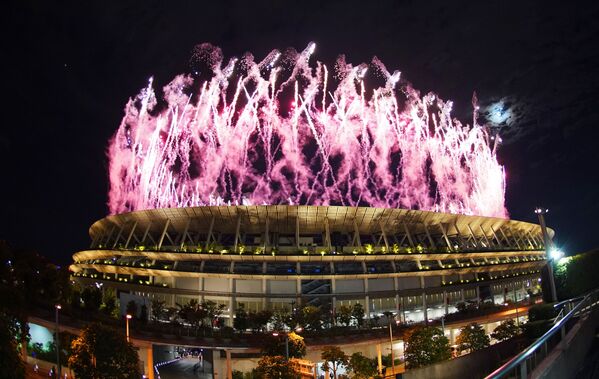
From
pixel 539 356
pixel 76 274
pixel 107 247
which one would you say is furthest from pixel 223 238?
pixel 539 356

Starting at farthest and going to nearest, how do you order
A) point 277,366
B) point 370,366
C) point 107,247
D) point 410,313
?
point 107,247 → point 410,313 → point 370,366 → point 277,366

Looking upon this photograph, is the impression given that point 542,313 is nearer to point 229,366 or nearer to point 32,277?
point 229,366

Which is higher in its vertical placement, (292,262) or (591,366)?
(292,262)

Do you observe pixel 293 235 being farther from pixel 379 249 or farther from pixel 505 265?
pixel 505 265

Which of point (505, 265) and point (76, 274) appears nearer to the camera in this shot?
point (76, 274)

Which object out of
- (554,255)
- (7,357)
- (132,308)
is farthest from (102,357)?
(554,255)

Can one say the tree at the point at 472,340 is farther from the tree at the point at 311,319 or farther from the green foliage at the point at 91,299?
the green foliage at the point at 91,299
